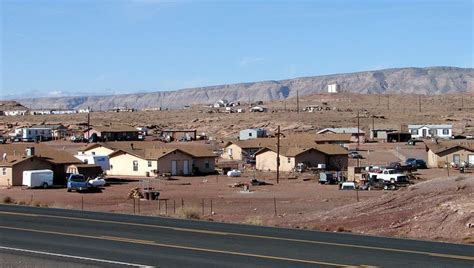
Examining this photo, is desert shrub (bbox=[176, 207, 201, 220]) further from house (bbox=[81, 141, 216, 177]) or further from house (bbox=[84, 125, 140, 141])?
house (bbox=[84, 125, 140, 141])

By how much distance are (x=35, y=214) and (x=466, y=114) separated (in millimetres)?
157178

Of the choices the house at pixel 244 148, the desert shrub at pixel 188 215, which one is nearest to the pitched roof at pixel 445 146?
the house at pixel 244 148

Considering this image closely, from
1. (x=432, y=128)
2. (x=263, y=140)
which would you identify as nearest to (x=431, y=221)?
(x=263, y=140)

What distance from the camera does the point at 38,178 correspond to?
2601 inches

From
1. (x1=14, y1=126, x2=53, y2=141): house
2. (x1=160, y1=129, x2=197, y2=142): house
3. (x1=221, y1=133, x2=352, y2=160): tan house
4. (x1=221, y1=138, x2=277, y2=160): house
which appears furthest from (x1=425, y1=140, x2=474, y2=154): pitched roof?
(x1=14, y1=126, x2=53, y2=141): house

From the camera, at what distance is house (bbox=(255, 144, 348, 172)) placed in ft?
289

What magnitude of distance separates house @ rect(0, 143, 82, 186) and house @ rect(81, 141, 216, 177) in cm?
913

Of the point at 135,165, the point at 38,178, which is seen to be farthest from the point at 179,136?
the point at 38,178

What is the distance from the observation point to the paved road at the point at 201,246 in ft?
63.5

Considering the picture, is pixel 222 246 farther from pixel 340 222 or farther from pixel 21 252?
pixel 340 222

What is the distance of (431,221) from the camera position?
30.3 m

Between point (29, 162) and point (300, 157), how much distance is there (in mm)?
31310

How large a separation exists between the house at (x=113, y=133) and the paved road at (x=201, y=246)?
3736 inches

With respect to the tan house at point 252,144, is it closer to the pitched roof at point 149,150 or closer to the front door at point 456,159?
the pitched roof at point 149,150
